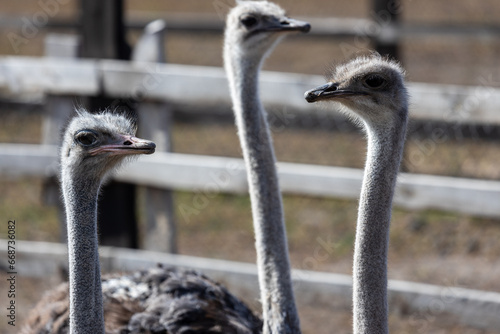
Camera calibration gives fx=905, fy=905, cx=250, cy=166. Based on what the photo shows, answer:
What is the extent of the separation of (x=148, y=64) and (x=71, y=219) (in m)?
2.90

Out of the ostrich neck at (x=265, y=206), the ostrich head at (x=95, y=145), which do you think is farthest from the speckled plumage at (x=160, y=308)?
the ostrich head at (x=95, y=145)

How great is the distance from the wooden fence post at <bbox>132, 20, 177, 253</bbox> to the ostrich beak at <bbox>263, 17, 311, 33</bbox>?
5.36 ft

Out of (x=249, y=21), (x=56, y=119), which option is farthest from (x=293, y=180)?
(x=56, y=119)

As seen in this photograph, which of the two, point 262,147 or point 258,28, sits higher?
point 258,28

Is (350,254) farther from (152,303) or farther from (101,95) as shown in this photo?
(152,303)

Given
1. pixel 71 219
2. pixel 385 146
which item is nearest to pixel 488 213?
pixel 385 146

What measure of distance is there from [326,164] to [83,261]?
544 cm

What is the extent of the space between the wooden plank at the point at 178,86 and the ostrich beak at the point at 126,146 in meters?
2.45

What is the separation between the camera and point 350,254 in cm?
641

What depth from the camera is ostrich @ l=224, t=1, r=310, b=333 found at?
352cm

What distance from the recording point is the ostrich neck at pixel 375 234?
266 cm

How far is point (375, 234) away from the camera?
2682 mm

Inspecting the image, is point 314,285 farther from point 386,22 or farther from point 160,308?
point 386,22

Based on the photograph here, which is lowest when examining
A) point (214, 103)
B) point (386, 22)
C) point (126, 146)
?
point (126, 146)
